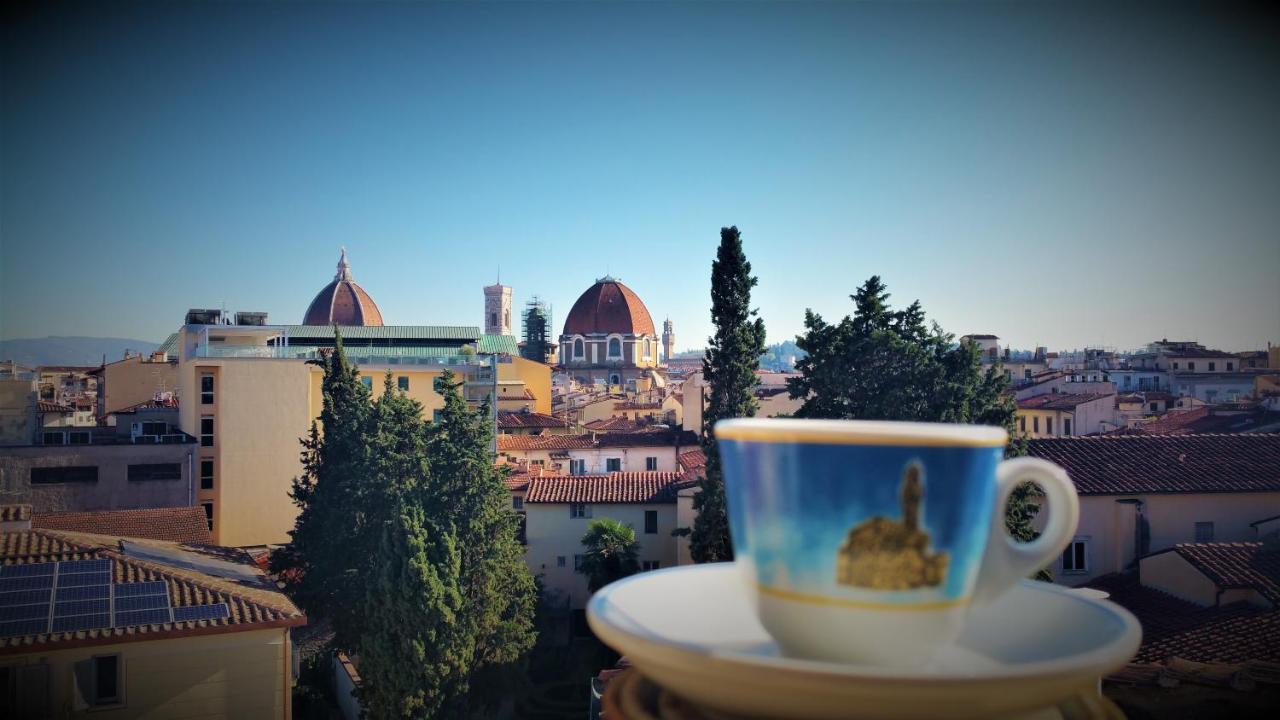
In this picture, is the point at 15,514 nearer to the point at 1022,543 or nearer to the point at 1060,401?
the point at 1022,543

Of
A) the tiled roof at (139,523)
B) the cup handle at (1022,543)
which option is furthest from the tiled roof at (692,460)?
the cup handle at (1022,543)

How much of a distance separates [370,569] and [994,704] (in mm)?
16938

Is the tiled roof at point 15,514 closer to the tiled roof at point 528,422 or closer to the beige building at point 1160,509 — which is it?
the beige building at point 1160,509

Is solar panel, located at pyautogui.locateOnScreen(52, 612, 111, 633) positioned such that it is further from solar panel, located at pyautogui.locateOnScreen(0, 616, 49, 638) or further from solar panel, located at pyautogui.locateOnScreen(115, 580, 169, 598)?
solar panel, located at pyautogui.locateOnScreen(115, 580, 169, 598)

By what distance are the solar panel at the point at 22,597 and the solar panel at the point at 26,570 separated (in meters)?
0.54

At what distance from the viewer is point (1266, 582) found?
12359mm

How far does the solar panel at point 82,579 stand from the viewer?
1174 cm

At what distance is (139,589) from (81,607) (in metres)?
0.81

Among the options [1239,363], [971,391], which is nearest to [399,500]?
[971,391]

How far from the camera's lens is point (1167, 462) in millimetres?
18203

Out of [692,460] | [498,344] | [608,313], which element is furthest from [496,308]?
[692,460]

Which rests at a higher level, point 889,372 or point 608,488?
point 889,372

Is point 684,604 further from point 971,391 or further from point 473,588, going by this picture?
point 473,588

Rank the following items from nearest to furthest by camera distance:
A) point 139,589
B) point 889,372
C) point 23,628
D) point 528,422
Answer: point 23,628 < point 139,589 < point 889,372 < point 528,422
